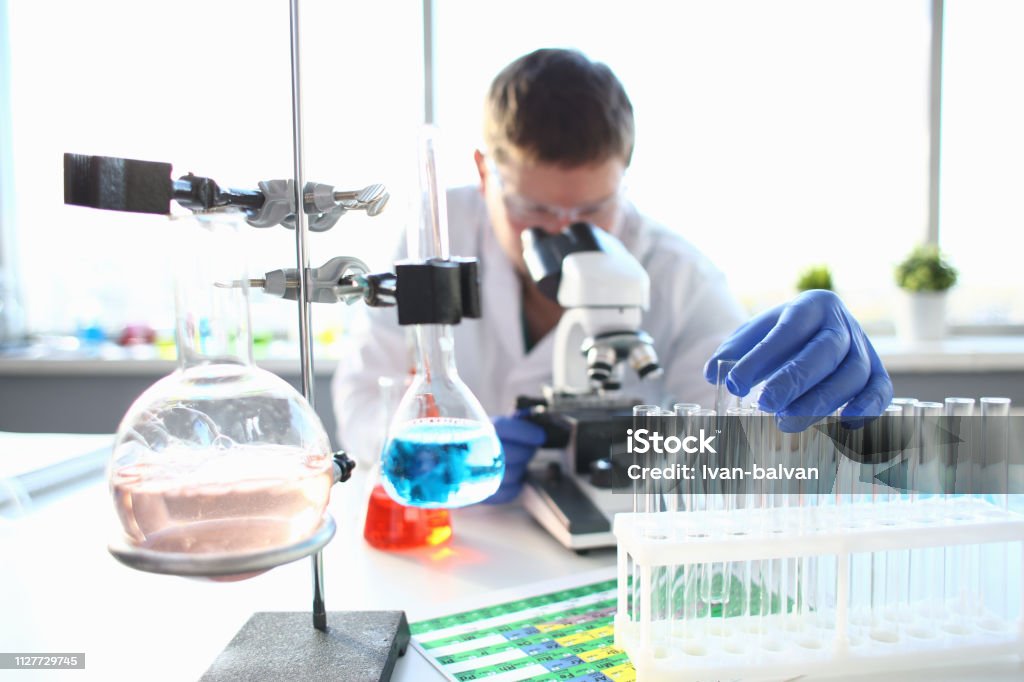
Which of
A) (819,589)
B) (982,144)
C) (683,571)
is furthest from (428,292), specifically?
(982,144)

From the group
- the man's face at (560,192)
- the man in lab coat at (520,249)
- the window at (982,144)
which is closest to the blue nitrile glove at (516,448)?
the man in lab coat at (520,249)

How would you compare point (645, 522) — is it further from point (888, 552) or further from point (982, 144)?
point (982, 144)

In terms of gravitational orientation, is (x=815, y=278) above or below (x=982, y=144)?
below

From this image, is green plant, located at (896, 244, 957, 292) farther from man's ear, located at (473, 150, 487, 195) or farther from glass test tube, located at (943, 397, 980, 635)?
glass test tube, located at (943, 397, 980, 635)

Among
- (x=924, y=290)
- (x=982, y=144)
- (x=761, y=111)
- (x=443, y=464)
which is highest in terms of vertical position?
(x=761, y=111)

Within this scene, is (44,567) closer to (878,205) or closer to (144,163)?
(144,163)

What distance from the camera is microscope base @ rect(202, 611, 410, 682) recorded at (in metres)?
0.70

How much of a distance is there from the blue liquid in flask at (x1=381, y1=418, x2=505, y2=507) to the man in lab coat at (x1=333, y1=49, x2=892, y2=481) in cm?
52

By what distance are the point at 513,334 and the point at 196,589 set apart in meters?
1.10

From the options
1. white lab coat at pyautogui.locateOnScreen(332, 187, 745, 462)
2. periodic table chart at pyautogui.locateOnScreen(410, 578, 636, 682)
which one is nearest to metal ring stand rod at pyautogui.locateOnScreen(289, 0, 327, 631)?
periodic table chart at pyautogui.locateOnScreen(410, 578, 636, 682)

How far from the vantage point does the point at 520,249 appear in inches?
74.8

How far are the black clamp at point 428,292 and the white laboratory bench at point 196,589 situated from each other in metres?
0.33

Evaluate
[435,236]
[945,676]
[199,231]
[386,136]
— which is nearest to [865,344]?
[945,676]

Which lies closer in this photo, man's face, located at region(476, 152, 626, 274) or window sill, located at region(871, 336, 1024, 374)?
man's face, located at region(476, 152, 626, 274)
